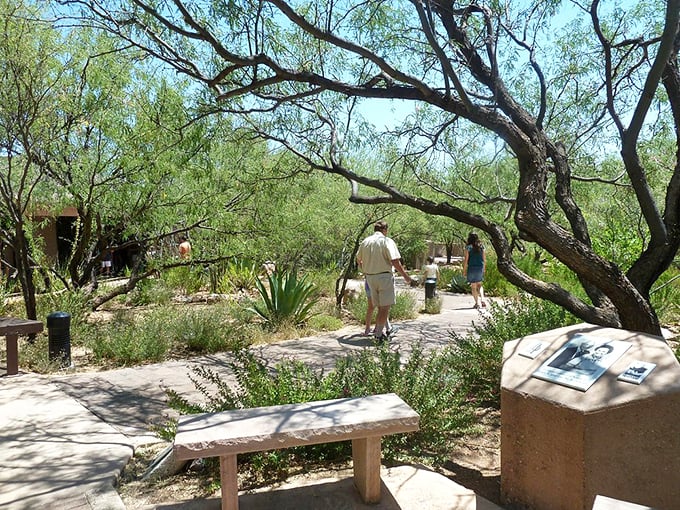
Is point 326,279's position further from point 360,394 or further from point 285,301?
point 360,394

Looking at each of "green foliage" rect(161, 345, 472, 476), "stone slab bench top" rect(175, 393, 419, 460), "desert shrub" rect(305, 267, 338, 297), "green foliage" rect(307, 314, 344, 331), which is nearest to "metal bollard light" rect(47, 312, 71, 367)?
"green foliage" rect(161, 345, 472, 476)

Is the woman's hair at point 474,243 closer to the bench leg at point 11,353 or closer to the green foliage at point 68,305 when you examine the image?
the green foliage at point 68,305

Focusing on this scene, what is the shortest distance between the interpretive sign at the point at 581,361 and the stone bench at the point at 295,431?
2.59 ft

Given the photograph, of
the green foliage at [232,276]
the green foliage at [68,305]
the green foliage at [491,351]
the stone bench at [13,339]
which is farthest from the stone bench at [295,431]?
the green foliage at [232,276]

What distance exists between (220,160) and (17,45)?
303cm

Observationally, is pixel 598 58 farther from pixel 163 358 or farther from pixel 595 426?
pixel 163 358

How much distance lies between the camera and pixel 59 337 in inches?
256

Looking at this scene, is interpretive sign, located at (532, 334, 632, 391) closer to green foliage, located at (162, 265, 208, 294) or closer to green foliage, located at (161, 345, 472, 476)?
green foliage, located at (161, 345, 472, 476)

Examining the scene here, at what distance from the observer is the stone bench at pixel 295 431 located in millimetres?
2723

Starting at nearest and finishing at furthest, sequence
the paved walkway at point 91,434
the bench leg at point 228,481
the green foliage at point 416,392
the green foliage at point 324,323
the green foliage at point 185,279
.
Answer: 1. the bench leg at point 228,481
2. the paved walkway at point 91,434
3. the green foliage at point 416,392
4. the green foliage at point 324,323
5. the green foliage at point 185,279

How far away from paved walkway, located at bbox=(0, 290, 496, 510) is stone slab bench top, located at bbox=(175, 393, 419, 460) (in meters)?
0.47

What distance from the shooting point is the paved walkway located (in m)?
3.17

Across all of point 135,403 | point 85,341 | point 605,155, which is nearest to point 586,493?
point 135,403

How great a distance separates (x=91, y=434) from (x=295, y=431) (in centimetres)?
230
